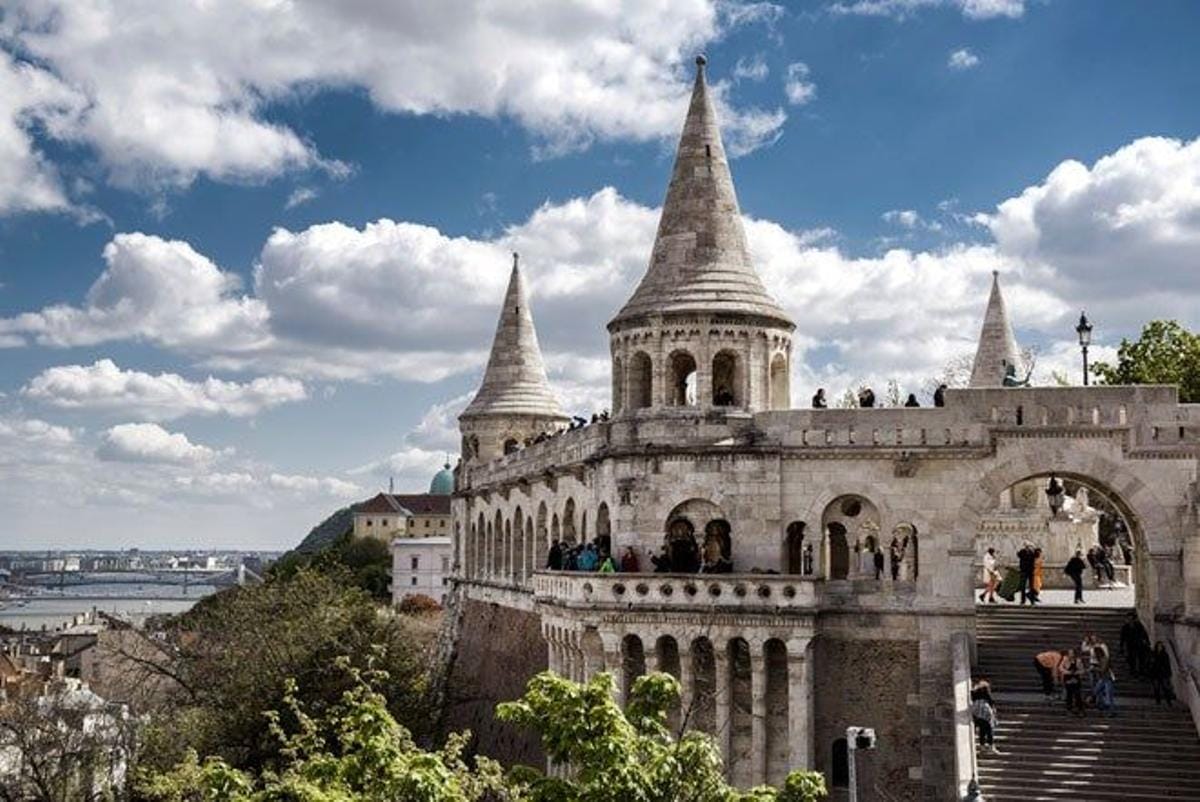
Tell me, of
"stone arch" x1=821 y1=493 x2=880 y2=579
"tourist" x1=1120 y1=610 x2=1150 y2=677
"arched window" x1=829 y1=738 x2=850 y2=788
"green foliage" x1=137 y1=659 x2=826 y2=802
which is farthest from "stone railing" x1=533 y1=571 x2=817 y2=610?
"green foliage" x1=137 y1=659 x2=826 y2=802

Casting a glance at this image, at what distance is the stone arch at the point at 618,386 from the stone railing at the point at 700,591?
450 centimetres

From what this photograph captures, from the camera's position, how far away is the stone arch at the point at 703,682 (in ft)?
90.5

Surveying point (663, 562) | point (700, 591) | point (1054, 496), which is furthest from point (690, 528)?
point (1054, 496)

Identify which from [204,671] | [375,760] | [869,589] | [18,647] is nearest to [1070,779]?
[869,589]

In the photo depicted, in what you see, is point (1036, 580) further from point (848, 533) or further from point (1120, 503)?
point (848, 533)

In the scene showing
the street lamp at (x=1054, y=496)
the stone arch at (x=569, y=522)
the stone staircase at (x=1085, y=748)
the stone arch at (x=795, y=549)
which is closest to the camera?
the stone staircase at (x=1085, y=748)

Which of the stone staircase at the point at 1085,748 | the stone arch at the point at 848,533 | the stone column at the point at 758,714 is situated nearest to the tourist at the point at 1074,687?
the stone staircase at the point at 1085,748

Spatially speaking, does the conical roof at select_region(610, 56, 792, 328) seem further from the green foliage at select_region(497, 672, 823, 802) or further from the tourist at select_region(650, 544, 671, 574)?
the green foliage at select_region(497, 672, 823, 802)

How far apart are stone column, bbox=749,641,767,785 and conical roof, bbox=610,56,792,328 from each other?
750 cm

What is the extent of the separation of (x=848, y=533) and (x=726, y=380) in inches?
176

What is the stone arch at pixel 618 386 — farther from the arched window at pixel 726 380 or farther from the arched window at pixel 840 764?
the arched window at pixel 840 764

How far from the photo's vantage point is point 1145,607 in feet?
92.9

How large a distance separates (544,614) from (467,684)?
13330 millimetres

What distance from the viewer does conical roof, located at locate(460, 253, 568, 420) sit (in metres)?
49.9
